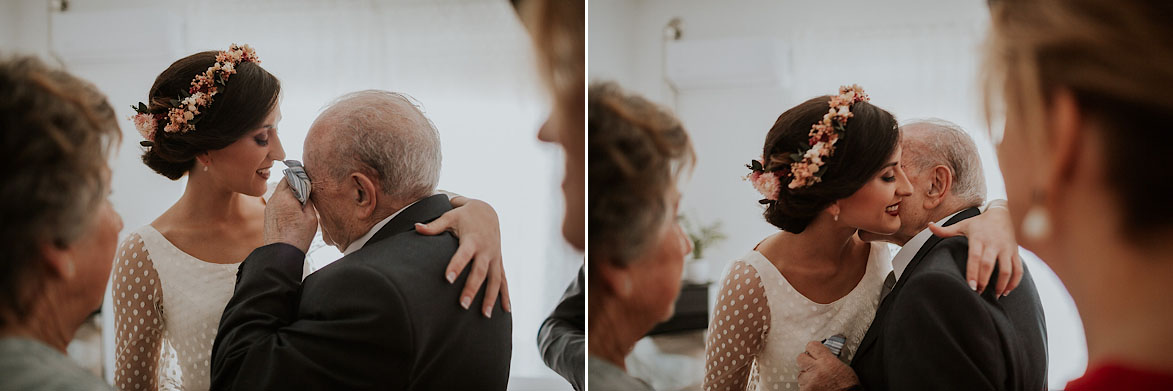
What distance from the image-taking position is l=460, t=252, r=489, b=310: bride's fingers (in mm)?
2254

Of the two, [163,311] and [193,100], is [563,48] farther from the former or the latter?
[163,311]

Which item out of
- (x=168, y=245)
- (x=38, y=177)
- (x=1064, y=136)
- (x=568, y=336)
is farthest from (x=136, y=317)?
(x=1064, y=136)

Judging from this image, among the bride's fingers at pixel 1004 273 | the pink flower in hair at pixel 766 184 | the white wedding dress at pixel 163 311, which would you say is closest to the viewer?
the bride's fingers at pixel 1004 273

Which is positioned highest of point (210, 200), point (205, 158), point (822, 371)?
point (205, 158)

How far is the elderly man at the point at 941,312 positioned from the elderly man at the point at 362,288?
104 cm

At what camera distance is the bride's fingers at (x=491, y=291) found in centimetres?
229

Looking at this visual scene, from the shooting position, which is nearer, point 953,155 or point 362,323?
point 953,155

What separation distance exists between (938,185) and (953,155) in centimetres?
9

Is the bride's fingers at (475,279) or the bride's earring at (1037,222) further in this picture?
the bride's fingers at (475,279)

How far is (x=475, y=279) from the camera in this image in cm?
227

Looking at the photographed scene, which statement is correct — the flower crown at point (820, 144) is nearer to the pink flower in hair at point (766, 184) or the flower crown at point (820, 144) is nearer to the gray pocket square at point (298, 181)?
the pink flower in hair at point (766, 184)

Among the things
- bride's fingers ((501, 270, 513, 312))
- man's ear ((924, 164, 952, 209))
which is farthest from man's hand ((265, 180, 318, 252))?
man's ear ((924, 164, 952, 209))

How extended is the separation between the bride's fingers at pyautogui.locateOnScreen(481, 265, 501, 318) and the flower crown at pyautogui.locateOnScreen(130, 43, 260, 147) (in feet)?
A: 3.11

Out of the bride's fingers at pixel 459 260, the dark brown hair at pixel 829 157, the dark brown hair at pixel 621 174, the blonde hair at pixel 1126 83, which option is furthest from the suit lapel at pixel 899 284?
the bride's fingers at pixel 459 260
